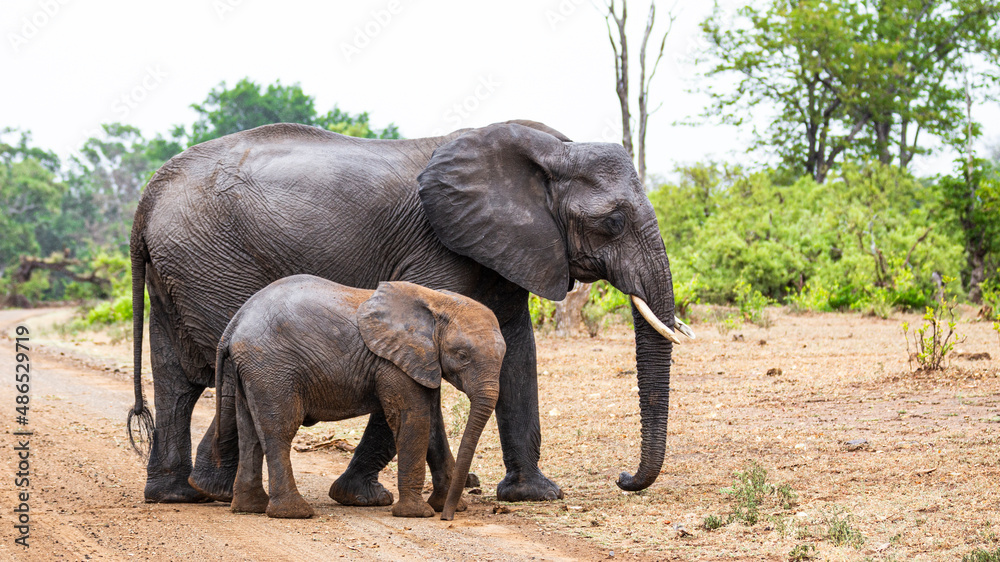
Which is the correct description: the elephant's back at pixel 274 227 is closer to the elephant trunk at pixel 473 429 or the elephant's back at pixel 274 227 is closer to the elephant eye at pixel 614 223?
the elephant eye at pixel 614 223

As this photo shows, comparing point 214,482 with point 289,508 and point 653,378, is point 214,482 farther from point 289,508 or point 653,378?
point 653,378

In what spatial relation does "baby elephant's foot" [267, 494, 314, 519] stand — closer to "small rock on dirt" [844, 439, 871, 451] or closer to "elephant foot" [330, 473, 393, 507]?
"elephant foot" [330, 473, 393, 507]

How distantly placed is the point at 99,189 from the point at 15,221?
45.7 ft

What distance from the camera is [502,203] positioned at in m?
6.59

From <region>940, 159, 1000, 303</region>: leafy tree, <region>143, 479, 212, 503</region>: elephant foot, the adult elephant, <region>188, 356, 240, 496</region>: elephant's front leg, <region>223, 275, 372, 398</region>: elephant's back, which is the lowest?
<region>143, 479, 212, 503</region>: elephant foot

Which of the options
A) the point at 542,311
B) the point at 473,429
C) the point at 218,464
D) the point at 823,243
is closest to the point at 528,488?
the point at 473,429

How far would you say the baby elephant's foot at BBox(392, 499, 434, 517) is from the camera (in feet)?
20.1

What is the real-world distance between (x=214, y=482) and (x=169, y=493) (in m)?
0.40

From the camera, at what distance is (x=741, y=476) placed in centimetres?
646

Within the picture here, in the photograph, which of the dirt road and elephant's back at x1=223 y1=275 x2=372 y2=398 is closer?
the dirt road

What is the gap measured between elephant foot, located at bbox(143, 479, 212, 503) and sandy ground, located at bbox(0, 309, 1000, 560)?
0.20 metres

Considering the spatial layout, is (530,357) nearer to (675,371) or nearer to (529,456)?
(529,456)

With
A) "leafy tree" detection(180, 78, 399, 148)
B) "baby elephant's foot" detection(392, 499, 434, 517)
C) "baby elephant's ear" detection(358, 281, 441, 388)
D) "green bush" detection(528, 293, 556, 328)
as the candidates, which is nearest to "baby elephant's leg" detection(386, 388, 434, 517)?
"baby elephant's foot" detection(392, 499, 434, 517)

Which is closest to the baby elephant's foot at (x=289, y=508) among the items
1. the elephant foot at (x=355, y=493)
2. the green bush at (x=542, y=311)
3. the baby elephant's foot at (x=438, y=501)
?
the elephant foot at (x=355, y=493)
